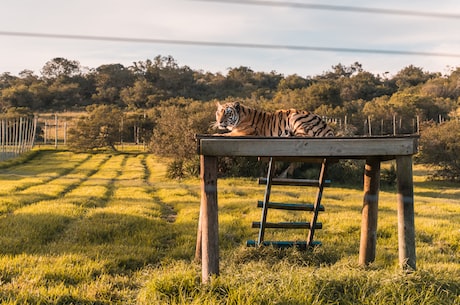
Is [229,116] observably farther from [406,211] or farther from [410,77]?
[410,77]

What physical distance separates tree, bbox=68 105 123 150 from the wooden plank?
4992 cm

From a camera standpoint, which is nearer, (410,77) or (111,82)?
(410,77)

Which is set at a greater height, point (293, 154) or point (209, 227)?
point (293, 154)

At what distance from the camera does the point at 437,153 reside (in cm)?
3334

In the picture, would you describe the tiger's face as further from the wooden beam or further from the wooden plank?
the wooden beam

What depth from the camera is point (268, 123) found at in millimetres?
7645

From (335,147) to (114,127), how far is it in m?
52.7

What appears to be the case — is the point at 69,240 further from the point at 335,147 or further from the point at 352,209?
the point at 352,209

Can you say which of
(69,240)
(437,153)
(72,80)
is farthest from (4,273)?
(72,80)

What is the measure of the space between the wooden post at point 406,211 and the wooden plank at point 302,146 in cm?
24

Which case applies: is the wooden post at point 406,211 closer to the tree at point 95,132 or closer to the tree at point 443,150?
the tree at point 443,150

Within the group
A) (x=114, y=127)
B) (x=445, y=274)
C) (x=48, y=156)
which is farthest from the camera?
(x=114, y=127)

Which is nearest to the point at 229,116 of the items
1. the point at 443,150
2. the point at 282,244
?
the point at 282,244

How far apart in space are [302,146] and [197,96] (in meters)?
91.4
